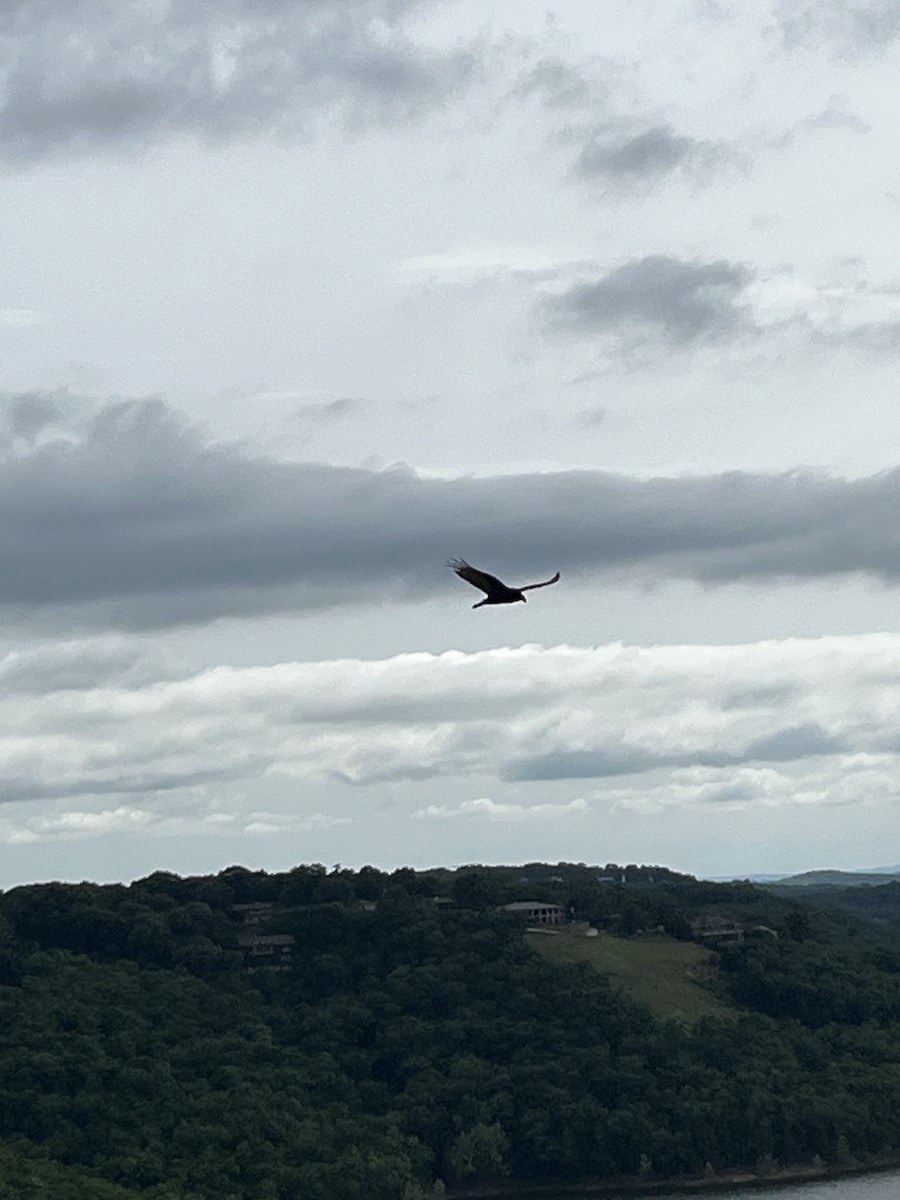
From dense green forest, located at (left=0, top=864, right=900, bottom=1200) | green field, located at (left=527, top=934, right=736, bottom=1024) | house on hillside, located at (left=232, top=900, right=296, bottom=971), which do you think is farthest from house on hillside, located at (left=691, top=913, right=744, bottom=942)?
A: house on hillside, located at (left=232, top=900, right=296, bottom=971)

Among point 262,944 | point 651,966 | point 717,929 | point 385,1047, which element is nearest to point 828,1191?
point 651,966

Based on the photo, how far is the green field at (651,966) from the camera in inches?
6142

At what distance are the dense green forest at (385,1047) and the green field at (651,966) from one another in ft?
6.52

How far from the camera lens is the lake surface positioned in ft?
434

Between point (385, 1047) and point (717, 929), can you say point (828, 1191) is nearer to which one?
point (385, 1047)

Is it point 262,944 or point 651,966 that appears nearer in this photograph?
point 262,944

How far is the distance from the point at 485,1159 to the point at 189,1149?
22.2m

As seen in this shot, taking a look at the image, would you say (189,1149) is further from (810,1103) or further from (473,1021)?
(810,1103)

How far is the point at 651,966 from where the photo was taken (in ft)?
536

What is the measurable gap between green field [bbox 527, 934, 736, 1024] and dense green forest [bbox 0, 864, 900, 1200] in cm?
199

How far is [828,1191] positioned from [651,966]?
103 feet

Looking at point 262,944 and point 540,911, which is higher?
point 540,911

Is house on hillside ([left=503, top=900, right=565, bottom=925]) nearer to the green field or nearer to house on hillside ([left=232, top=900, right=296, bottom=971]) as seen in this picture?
the green field

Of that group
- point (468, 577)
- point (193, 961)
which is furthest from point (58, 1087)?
point (468, 577)
